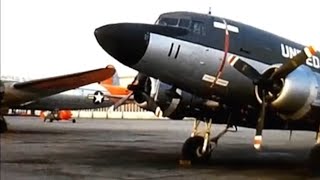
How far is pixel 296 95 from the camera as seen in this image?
1120cm

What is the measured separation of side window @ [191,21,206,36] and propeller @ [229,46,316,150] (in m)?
0.95

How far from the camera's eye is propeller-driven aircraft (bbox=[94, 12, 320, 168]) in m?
11.1

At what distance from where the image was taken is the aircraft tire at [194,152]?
14070 millimetres

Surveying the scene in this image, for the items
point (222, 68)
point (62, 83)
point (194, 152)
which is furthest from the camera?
point (62, 83)

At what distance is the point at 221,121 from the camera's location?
1455 cm

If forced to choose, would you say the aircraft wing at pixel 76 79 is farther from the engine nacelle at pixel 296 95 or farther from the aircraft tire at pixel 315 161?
the aircraft tire at pixel 315 161

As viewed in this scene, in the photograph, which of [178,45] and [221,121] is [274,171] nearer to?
[221,121]

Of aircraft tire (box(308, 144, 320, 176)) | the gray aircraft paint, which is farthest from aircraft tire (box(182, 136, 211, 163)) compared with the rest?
aircraft tire (box(308, 144, 320, 176))

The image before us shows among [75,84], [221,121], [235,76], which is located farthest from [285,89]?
[75,84]

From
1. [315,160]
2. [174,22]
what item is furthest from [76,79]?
[315,160]

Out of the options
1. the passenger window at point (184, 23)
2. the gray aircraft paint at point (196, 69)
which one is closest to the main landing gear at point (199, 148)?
the gray aircraft paint at point (196, 69)

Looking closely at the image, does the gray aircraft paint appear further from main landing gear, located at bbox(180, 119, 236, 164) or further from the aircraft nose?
main landing gear, located at bbox(180, 119, 236, 164)

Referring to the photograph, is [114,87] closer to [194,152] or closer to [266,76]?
[194,152]

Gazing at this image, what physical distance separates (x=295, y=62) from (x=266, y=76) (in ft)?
2.66
